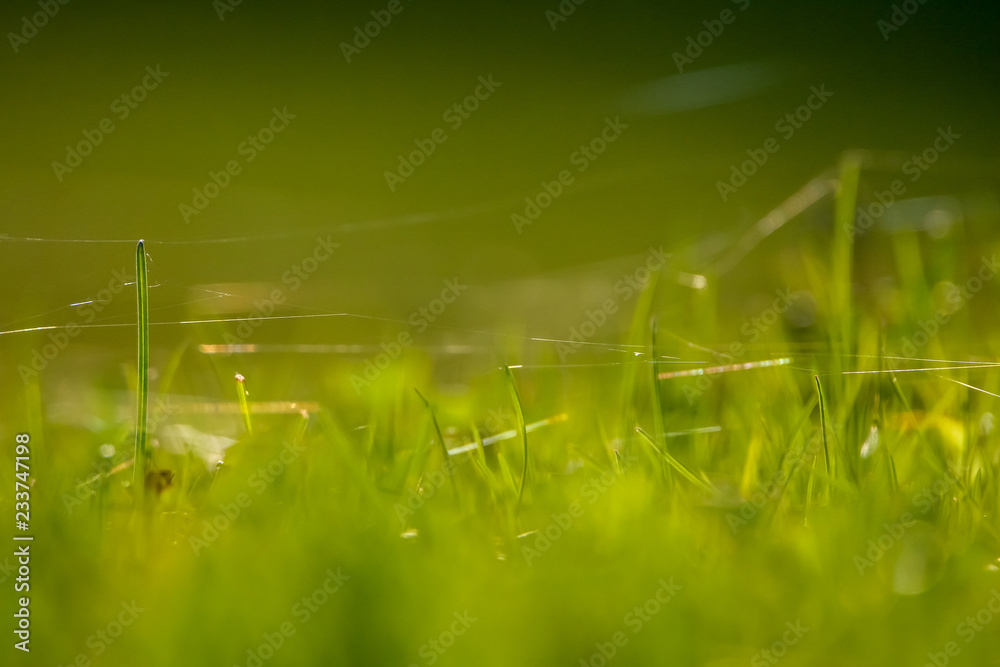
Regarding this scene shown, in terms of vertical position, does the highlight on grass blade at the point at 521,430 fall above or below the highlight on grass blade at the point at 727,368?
below

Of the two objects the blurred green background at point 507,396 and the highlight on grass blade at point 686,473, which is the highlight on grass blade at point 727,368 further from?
the highlight on grass blade at point 686,473

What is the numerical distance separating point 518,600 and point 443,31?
4.40 meters

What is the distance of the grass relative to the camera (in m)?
0.70

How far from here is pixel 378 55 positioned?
14.8 feet

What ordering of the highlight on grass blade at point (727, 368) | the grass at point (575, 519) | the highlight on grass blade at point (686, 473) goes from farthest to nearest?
Result: the highlight on grass blade at point (727, 368), the highlight on grass blade at point (686, 473), the grass at point (575, 519)

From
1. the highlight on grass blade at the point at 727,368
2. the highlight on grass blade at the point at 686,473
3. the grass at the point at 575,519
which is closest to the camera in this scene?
the grass at the point at 575,519

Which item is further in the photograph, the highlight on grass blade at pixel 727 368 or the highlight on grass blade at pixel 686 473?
the highlight on grass blade at pixel 727 368

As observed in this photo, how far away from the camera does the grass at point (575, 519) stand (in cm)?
70

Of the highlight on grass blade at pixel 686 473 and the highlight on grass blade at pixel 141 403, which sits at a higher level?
the highlight on grass blade at pixel 141 403

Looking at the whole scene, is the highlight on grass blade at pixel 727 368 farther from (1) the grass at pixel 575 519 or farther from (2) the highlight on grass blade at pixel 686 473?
(2) the highlight on grass blade at pixel 686 473

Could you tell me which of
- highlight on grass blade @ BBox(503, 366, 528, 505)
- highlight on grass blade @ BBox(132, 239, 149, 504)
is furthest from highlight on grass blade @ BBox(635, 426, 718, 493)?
highlight on grass blade @ BBox(132, 239, 149, 504)

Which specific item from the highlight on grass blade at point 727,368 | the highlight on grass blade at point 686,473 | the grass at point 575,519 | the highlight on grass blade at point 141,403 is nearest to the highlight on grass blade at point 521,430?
the grass at point 575,519

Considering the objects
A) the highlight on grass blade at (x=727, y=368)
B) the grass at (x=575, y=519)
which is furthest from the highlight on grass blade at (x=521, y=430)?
the highlight on grass blade at (x=727, y=368)

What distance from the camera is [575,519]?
0.86 meters
